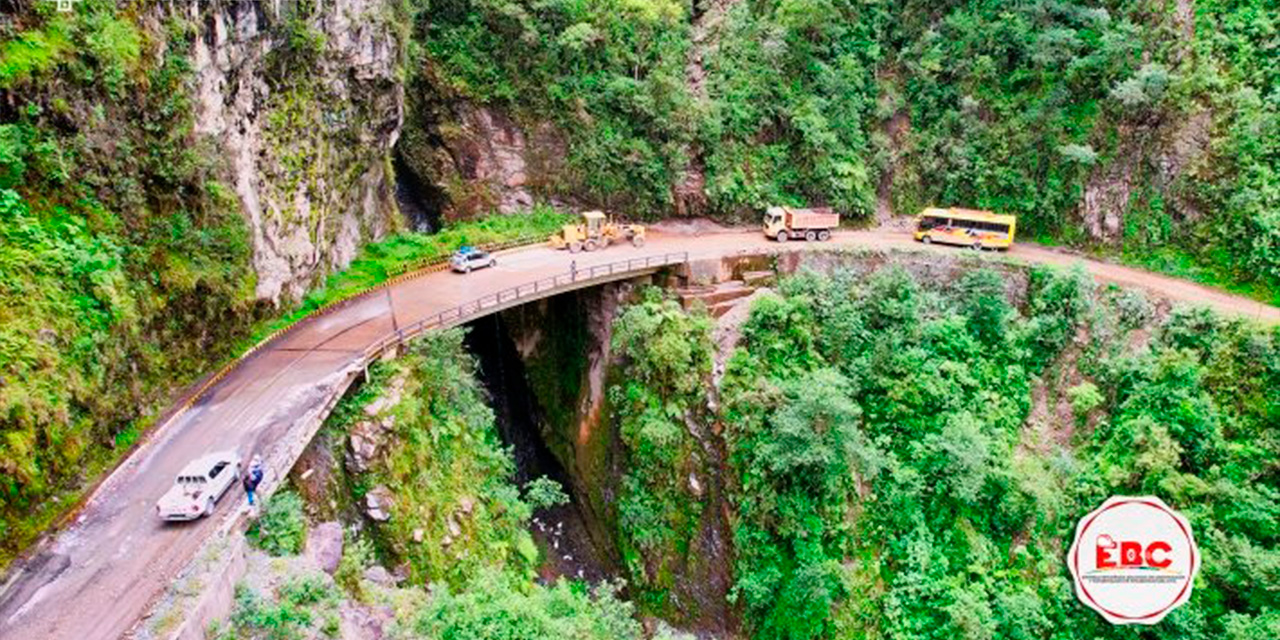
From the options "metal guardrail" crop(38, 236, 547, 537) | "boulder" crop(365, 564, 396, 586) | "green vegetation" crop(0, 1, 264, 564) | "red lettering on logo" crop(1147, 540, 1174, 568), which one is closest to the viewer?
"green vegetation" crop(0, 1, 264, 564)

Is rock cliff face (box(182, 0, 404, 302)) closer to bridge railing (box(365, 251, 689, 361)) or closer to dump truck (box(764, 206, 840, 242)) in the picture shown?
bridge railing (box(365, 251, 689, 361))

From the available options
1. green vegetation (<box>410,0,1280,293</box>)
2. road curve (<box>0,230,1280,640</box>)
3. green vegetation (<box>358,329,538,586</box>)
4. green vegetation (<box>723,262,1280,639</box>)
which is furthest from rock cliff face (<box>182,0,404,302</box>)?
green vegetation (<box>723,262,1280,639</box>)

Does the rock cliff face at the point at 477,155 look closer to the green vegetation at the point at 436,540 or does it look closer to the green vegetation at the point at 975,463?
the green vegetation at the point at 436,540

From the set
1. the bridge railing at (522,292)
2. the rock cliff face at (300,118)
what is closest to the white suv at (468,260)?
Answer: the bridge railing at (522,292)

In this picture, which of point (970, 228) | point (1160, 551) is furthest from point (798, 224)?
point (1160, 551)

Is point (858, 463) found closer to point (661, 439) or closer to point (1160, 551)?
point (661, 439)

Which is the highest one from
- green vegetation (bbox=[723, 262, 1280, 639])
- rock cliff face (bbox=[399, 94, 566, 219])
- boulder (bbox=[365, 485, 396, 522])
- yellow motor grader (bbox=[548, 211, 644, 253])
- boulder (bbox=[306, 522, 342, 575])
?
rock cliff face (bbox=[399, 94, 566, 219])
